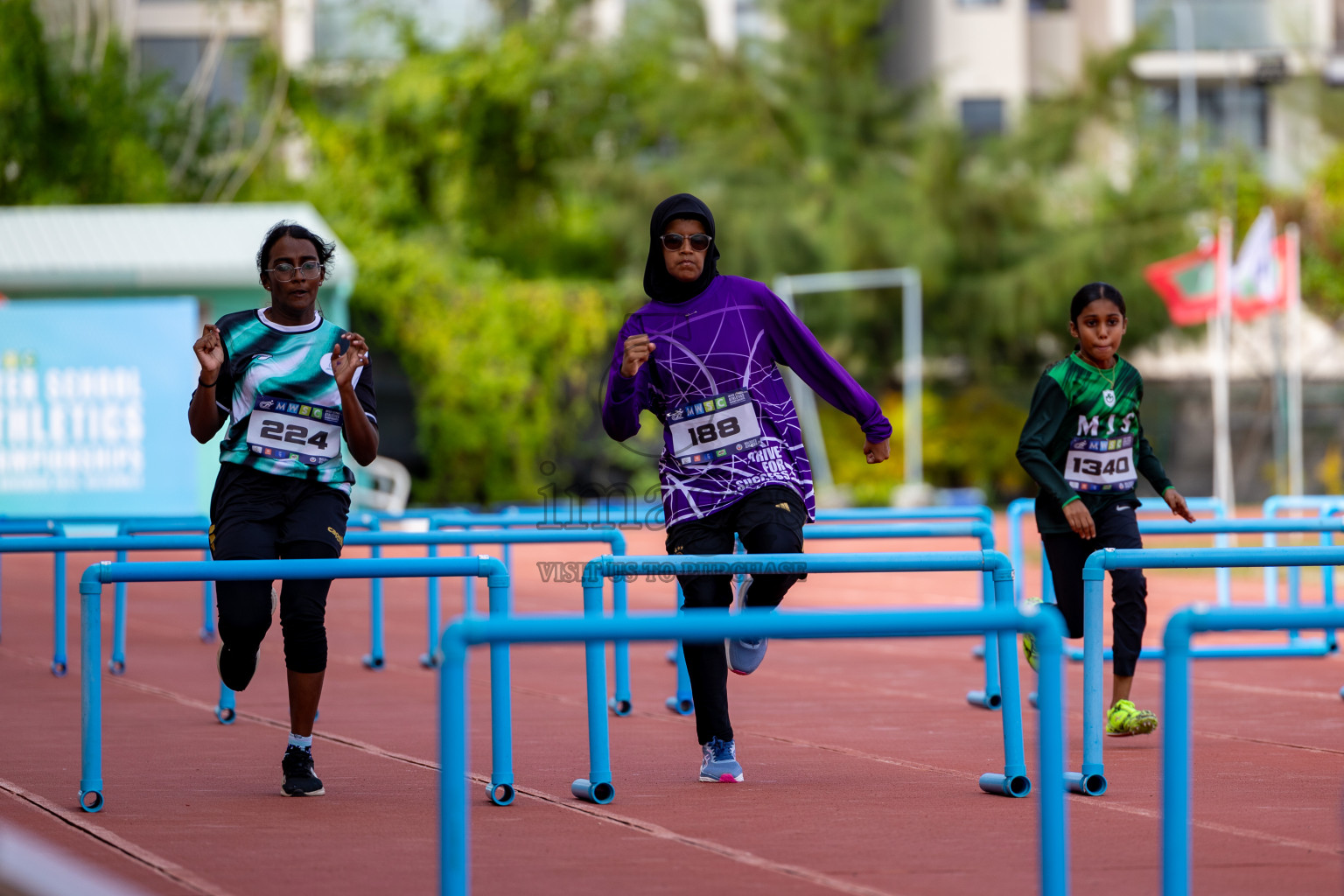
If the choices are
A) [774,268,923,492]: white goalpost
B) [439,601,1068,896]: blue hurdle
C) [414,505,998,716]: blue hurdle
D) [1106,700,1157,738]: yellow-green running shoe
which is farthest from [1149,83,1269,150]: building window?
[439,601,1068,896]: blue hurdle

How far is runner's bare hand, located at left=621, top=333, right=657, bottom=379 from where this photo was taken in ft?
18.8

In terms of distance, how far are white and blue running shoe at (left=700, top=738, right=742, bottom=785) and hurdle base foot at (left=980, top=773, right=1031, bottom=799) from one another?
31.3 inches

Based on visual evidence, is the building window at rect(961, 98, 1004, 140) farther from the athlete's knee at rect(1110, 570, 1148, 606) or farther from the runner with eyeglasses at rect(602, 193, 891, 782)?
the runner with eyeglasses at rect(602, 193, 891, 782)

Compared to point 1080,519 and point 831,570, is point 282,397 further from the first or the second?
point 1080,519

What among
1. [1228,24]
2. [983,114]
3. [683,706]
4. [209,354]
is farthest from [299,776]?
[1228,24]

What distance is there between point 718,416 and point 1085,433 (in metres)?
1.87

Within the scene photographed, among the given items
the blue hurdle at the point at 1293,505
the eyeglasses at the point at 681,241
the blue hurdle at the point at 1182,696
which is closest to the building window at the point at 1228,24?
the blue hurdle at the point at 1293,505

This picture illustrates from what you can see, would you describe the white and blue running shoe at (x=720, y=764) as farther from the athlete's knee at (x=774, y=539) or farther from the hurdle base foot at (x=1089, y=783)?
the hurdle base foot at (x=1089, y=783)

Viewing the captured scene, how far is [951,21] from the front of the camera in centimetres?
3953

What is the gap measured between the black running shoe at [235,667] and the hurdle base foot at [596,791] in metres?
1.08

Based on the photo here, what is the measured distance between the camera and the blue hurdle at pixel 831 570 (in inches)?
208

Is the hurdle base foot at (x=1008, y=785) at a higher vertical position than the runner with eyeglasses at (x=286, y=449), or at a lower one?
lower

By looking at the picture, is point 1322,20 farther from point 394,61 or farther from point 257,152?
point 257,152

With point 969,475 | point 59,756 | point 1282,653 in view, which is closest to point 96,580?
point 59,756
